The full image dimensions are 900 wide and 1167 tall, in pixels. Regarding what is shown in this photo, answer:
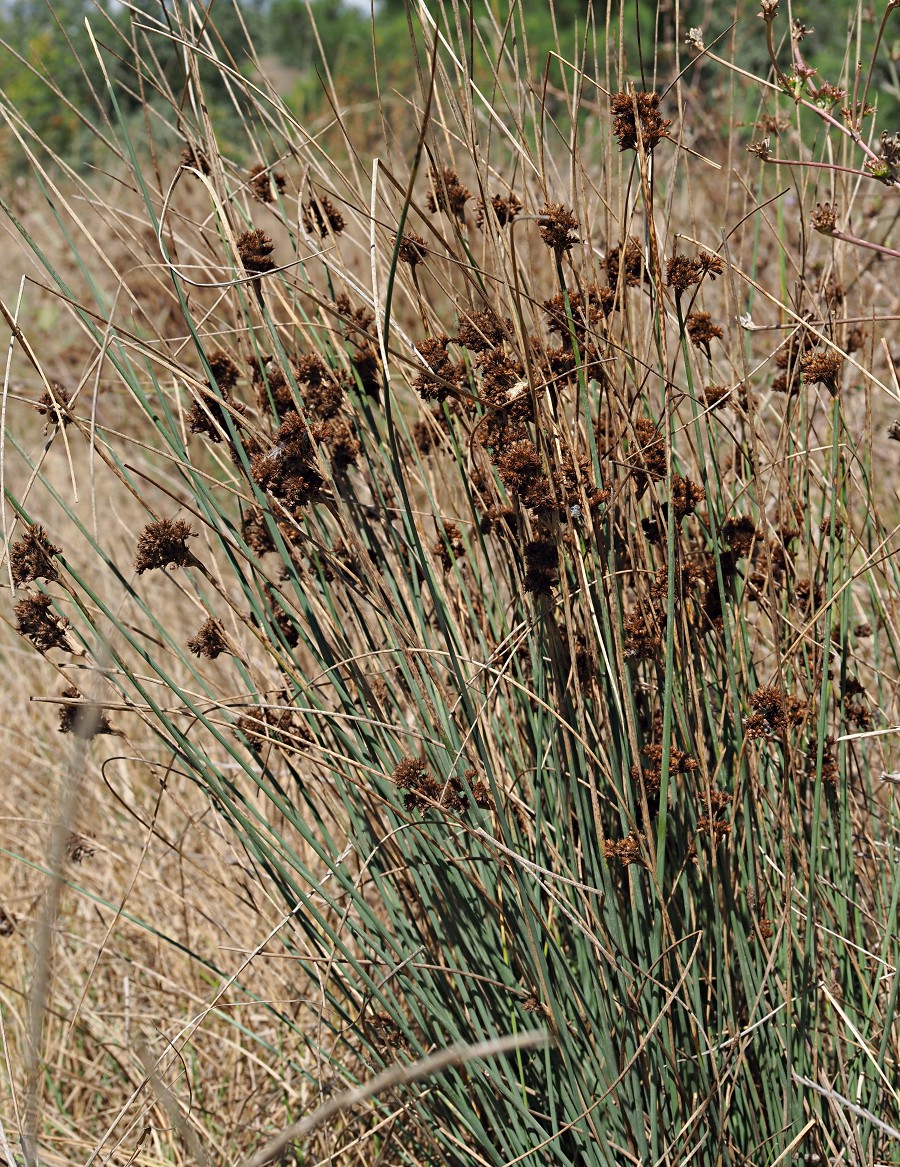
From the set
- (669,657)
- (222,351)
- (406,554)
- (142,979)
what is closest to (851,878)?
(669,657)

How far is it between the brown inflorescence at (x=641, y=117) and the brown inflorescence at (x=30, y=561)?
719 mm

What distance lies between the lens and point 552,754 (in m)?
Answer: 1.32

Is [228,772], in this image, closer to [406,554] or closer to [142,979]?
[142,979]

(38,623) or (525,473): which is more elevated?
(525,473)

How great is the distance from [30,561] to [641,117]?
768 mm

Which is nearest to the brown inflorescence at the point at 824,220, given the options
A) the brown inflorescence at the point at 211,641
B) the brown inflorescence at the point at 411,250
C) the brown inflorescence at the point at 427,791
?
the brown inflorescence at the point at 411,250

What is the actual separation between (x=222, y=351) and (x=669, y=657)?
0.69 metres

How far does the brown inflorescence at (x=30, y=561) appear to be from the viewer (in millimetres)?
1120

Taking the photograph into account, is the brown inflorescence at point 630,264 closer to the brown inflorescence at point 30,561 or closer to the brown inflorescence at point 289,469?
the brown inflorescence at point 289,469

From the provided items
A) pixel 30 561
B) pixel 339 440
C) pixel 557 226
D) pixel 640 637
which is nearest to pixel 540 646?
pixel 640 637

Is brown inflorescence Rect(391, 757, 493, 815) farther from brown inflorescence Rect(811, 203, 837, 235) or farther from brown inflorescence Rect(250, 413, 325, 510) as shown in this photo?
brown inflorescence Rect(811, 203, 837, 235)

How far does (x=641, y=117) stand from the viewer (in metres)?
1.05

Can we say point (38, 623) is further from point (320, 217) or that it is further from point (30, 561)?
point (320, 217)

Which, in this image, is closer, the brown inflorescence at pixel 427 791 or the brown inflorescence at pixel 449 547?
the brown inflorescence at pixel 427 791
